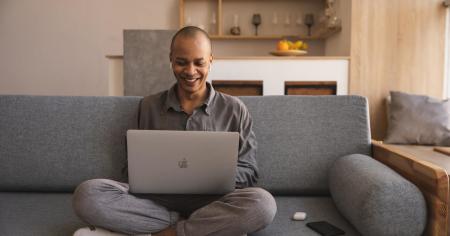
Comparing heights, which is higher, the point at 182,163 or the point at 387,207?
the point at 182,163

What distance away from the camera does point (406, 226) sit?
129 cm

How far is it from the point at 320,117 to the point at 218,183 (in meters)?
0.66

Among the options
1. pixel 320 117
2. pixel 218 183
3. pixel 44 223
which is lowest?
pixel 44 223

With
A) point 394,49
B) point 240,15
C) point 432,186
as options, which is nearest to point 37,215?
point 432,186

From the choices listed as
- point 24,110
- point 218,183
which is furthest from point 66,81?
point 218,183

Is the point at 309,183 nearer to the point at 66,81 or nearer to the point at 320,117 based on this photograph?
the point at 320,117

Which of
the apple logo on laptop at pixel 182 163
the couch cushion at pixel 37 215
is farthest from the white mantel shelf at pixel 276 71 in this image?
the apple logo on laptop at pixel 182 163

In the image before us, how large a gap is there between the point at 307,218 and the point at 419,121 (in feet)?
7.12

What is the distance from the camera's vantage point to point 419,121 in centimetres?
326

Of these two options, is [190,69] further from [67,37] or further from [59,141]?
[67,37]

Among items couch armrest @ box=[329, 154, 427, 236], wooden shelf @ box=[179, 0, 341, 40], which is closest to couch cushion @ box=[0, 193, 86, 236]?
couch armrest @ box=[329, 154, 427, 236]

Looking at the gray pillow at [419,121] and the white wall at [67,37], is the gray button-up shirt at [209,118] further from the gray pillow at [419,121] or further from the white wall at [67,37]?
the white wall at [67,37]

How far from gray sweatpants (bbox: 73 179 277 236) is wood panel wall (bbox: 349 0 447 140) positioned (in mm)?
2659

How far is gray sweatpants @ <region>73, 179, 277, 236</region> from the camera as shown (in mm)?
1295
